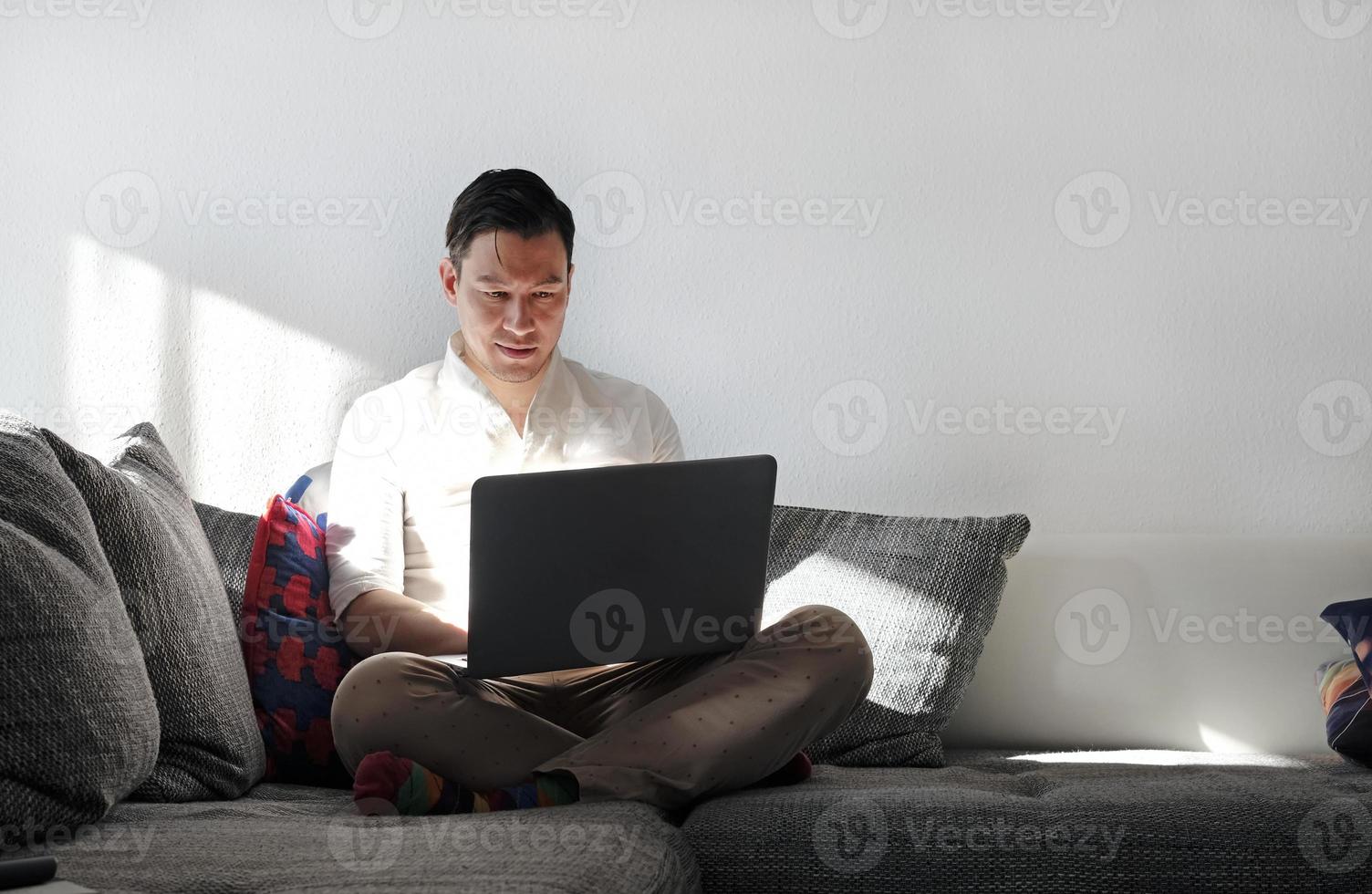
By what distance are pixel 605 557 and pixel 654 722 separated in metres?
0.23

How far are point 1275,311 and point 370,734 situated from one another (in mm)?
1922

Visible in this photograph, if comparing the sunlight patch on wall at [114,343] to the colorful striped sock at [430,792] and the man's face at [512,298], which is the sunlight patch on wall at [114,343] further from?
the colorful striped sock at [430,792]

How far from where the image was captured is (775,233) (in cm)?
262

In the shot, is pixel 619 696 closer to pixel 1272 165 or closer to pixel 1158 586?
pixel 1158 586

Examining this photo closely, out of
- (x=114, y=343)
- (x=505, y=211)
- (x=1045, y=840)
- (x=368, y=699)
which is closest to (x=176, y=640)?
(x=368, y=699)

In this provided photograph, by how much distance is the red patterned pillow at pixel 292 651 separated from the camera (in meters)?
1.89

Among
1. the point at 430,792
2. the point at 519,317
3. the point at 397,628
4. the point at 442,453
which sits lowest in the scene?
the point at 430,792

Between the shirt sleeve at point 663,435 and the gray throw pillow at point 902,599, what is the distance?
0.23 m

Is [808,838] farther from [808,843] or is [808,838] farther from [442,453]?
[442,453]

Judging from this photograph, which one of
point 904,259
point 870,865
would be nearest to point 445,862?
point 870,865

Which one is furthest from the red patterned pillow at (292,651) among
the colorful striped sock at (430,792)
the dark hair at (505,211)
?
the dark hair at (505,211)

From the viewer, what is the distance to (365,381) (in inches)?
105

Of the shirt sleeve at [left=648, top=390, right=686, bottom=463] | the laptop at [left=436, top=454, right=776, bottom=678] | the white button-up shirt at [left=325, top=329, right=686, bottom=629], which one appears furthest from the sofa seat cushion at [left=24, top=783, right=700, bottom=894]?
the shirt sleeve at [left=648, top=390, right=686, bottom=463]

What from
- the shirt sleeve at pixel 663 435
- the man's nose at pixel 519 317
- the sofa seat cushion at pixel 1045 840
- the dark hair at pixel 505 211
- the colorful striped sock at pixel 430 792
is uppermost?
the dark hair at pixel 505 211
